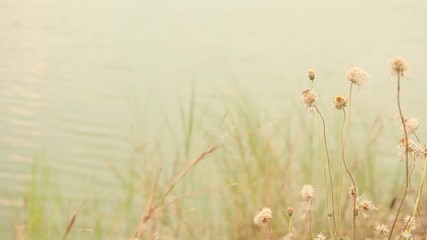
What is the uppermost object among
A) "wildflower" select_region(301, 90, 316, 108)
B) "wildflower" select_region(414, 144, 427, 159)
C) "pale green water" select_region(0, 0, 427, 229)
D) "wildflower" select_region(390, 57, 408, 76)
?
"pale green water" select_region(0, 0, 427, 229)

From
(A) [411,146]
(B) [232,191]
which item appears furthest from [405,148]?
(B) [232,191]

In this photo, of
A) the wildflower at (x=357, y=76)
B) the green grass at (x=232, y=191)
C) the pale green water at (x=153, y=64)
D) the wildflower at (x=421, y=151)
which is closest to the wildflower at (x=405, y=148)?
the wildflower at (x=421, y=151)

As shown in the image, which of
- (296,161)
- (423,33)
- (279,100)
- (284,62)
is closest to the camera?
(296,161)

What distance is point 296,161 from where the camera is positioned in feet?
13.7

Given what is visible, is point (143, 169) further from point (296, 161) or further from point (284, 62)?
point (284, 62)

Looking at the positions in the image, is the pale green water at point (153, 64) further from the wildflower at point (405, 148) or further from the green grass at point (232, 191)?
the wildflower at point (405, 148)

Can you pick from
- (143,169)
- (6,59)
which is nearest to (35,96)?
(6,59)

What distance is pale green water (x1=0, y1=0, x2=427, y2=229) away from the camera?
5574 mm

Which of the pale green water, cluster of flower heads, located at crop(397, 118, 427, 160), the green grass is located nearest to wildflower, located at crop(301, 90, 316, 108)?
A: cluster of flower heads, located at crop(397, 118, 427, 160)

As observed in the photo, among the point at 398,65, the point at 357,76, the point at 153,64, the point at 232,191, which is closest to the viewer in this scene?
the point at 398,65

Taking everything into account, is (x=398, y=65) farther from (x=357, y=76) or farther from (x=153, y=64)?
(x=153, y=64)

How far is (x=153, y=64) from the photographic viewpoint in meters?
8.41

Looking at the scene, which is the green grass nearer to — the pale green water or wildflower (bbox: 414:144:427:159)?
the pale green water

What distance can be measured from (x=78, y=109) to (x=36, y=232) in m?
4.52
